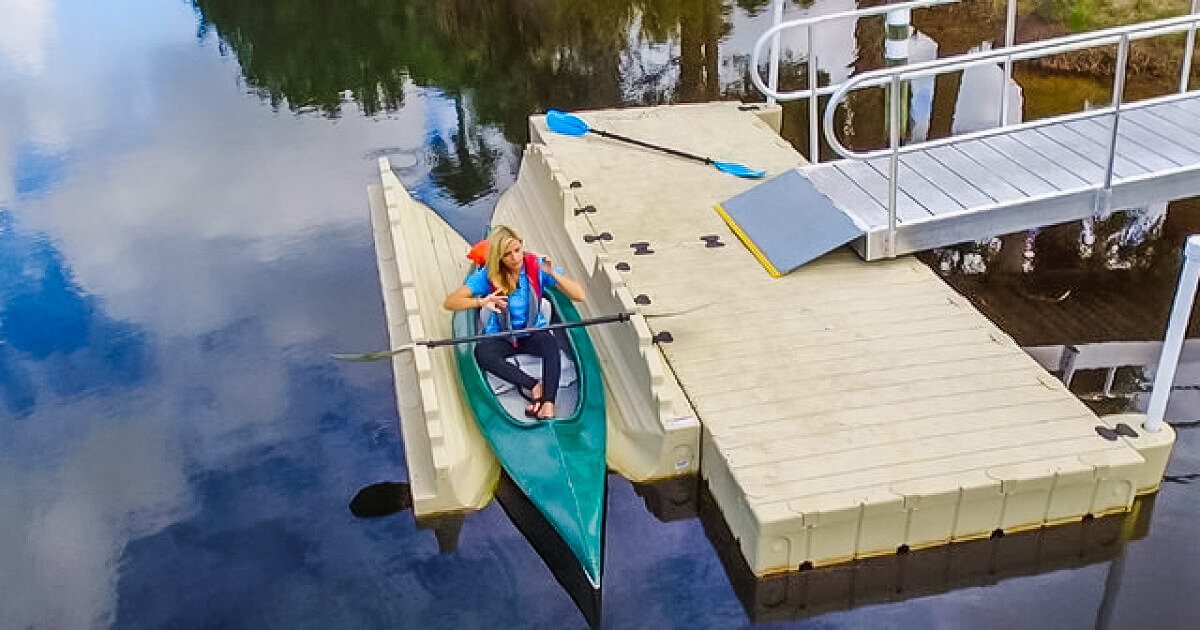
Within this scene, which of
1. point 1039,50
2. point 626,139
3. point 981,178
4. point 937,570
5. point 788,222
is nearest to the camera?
point 937,570

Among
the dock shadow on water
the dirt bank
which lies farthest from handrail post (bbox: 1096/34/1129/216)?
the dirt bank

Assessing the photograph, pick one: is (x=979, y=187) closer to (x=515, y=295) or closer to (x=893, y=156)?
(x=893, y=156)

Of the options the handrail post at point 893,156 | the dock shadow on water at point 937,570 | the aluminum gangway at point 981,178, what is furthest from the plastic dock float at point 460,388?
the handrail post at point 893,156

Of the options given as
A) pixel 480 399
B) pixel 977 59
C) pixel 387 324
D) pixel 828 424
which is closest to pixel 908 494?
pixel 828 424

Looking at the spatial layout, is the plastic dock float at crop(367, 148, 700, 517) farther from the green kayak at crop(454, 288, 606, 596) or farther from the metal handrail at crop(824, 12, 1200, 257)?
the metal handrail at crop(824, 12, 1200, 257)

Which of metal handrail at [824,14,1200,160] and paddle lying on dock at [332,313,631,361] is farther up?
metal handrail at [824,14,1200,160]

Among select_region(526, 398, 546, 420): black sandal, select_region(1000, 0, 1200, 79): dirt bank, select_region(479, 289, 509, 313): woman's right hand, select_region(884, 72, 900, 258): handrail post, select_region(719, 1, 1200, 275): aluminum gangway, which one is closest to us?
select_region(526, 398, 546, 420): black sandal

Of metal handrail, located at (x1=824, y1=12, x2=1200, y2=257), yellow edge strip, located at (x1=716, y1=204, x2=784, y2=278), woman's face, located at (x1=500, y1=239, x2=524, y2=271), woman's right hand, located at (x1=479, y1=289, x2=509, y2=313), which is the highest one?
metal handrail, located at (x1=824, y1=12, x2=1200, y2=257)

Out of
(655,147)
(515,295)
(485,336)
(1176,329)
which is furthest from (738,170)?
(1176,329)
